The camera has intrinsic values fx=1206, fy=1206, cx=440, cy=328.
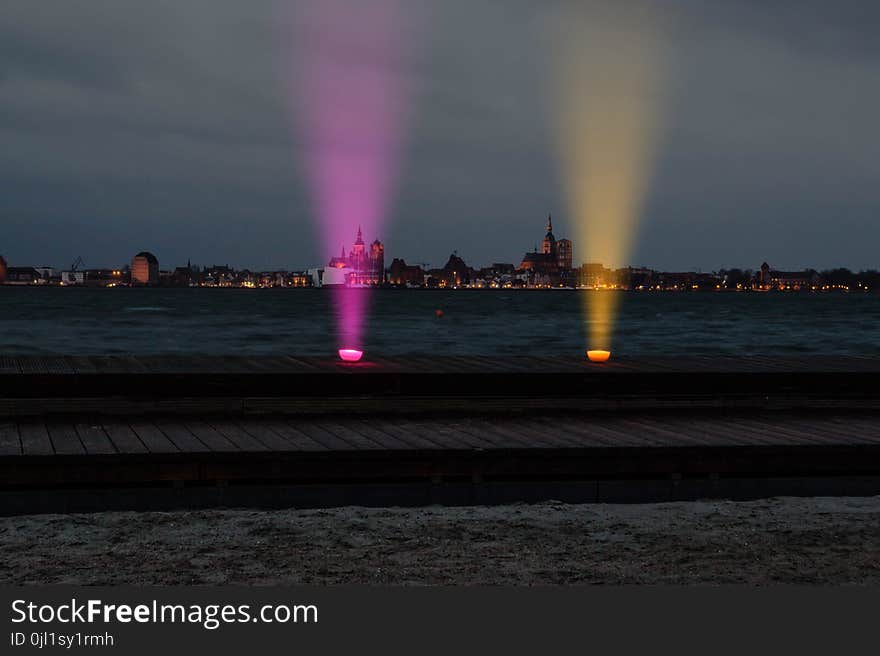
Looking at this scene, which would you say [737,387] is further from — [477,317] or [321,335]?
[477,317]

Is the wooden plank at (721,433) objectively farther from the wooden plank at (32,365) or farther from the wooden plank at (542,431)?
the wooden plank at (32,365)

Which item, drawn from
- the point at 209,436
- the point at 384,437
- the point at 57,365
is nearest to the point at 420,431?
the point at 384,437

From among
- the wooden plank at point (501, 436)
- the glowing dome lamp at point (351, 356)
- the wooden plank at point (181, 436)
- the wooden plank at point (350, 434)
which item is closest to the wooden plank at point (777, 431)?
the wooden plank at point (501, 436)

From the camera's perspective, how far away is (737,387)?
1158 centimetres

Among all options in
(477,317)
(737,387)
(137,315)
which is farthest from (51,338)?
(737,387)

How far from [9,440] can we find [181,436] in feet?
4.22

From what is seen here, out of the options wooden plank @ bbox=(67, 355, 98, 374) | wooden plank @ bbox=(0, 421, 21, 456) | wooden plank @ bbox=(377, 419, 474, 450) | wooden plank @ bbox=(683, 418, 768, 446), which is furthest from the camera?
wooden plank @ bbox=(67, 355, 98, 374)

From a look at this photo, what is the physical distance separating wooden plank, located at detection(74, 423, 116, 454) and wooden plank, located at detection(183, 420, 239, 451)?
698mm

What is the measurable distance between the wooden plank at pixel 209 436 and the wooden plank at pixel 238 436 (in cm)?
4

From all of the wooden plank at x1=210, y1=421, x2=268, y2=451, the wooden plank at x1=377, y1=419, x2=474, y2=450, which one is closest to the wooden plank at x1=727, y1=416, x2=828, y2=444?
the wooden plank at x1=377, y1=419, x2=474, y2=450

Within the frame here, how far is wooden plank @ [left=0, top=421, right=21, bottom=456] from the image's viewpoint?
28.6 ft

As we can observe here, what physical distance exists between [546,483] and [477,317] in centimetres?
9602

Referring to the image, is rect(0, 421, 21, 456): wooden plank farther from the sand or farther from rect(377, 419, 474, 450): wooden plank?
rect(377, 419, 474, 450): wooden plank

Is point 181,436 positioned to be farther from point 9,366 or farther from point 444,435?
point 9,366
